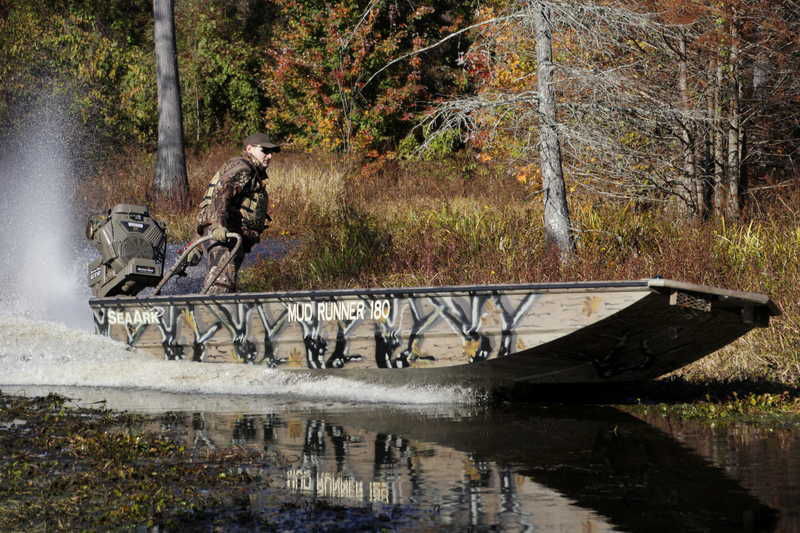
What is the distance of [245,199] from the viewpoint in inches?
452

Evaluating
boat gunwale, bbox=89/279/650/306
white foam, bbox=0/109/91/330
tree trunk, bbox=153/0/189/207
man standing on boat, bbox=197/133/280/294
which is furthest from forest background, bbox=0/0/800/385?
boat gunwale, bbox=89/279/650/306

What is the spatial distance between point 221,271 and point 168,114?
12.9 meters

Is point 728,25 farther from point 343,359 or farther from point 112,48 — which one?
point 112,48

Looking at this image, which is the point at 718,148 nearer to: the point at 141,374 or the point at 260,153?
the point at 260,153

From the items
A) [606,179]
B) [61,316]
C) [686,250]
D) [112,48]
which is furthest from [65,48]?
[686,250]

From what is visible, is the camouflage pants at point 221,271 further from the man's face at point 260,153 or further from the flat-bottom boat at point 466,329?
the man's face at point 260,153

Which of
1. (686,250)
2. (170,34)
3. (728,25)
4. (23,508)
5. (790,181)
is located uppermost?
(170,34)

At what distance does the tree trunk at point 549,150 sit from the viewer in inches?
503

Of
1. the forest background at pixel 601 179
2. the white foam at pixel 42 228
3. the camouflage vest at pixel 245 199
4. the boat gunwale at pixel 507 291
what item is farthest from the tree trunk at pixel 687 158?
the white foam at pixel 42 228

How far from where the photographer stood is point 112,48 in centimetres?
3189

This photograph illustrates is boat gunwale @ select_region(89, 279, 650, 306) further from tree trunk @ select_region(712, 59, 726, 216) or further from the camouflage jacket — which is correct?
tree trunk @ select_region(712, 59, 726, 216)

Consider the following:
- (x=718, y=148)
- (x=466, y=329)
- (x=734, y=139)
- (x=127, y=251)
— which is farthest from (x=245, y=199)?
(x=718, y=148)

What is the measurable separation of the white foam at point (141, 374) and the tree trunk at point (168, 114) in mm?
9826

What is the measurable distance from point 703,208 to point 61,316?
28.2ft
